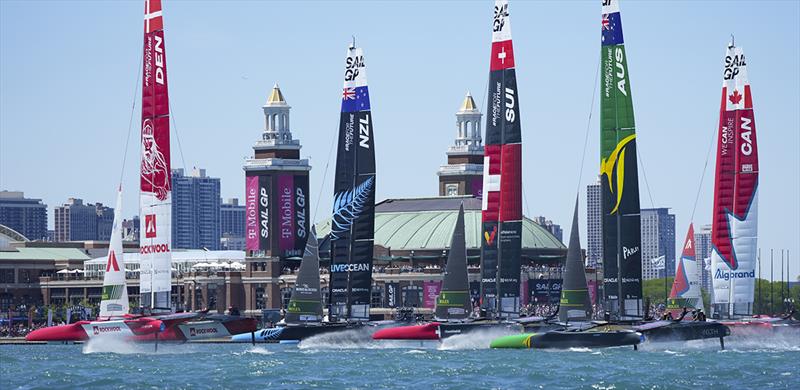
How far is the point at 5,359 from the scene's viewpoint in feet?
306

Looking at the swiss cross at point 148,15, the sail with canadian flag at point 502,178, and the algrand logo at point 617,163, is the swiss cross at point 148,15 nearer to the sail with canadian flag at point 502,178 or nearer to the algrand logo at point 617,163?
the sail with canadian flag at point 502,178

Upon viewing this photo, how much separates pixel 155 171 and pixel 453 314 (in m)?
18.3

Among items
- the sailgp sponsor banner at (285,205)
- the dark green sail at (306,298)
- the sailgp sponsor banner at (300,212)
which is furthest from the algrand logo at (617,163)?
the sailgp sponsor banner at (300,212)

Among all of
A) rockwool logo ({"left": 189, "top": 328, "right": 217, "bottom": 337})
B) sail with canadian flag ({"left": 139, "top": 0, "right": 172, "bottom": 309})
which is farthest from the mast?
sail with canadian flag ({"left": 139, "top": 0, "right": 172, "bottom": 309})

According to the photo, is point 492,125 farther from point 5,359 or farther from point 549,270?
point 549,270

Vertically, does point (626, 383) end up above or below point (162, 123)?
below

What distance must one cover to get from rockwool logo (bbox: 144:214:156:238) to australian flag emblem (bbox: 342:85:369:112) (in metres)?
16.5

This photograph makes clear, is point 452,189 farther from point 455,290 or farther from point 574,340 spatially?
point 574,340

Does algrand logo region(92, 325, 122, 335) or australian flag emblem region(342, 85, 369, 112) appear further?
australian flag emblem region(342, 85, 369, 112)

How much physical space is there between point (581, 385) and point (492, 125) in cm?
3369

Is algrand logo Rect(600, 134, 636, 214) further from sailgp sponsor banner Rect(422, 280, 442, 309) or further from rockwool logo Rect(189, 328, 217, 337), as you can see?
sailgp sponsor banner Rect(422, 280, 442, 309)

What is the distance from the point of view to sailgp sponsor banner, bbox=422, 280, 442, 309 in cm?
17038

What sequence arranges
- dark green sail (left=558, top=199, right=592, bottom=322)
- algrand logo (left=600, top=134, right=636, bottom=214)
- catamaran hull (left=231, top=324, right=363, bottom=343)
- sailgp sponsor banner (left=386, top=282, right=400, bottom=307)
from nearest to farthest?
algrand logo (left=600, top=134, right=636, bottom=214), dark green sail (left=558, top=199, right=592, bottom=322), catamaran hull (left=231, top=324, right=363, bottom=343), sailgp sponsor banner (left=386, top=282, right=400, bottom=307)

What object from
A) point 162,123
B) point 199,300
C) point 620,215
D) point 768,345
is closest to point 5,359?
point 162,123
